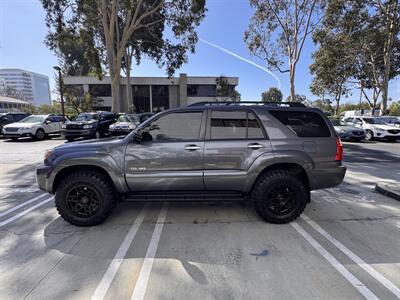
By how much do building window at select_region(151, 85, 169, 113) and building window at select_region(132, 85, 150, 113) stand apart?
0.95 meters

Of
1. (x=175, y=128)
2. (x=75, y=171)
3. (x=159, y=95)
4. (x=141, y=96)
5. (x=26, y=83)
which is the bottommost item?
(x=75, y=171)

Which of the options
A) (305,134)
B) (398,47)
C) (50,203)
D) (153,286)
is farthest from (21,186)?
(398,47)

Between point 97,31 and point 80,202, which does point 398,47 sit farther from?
point 80,202

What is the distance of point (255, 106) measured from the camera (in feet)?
13.3

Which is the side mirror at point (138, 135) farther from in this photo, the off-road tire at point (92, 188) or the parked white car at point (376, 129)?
the parked white car at point (376, 129)

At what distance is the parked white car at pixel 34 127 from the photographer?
1484cm

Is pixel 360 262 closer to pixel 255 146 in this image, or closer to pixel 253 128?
pixel 255 146

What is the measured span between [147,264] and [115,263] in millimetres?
380

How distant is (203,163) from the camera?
385cm

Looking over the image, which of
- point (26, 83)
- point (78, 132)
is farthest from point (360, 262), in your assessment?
point (26, 83)

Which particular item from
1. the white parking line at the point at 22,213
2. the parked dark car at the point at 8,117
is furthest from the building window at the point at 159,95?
the white parking line at the point at 22,213

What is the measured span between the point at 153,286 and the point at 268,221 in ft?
6.95

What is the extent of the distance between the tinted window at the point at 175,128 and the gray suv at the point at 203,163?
15mm

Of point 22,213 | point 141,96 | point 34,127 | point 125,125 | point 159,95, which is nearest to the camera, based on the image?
point 22,213
